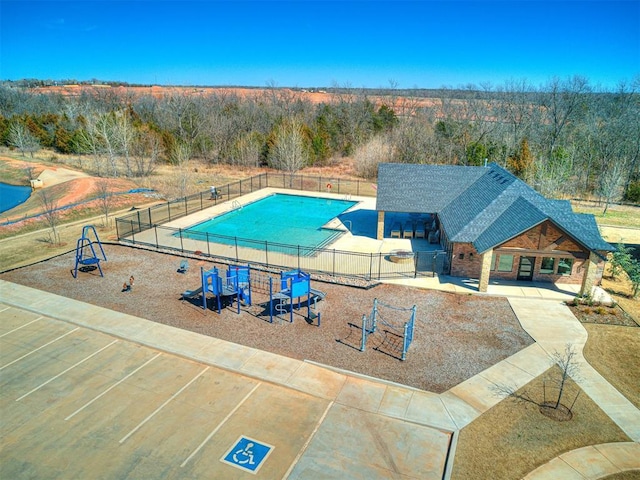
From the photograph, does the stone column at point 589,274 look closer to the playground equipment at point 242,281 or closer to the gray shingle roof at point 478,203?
the gray shingle roof at point 478,203

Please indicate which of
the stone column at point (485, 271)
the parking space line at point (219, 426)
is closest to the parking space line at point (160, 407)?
the parking space line at point (219, 426)

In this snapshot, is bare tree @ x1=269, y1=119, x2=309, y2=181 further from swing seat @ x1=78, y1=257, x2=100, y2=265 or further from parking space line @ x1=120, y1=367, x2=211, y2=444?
parking space line @ x1=120, y1=367, x2=211, y2=444

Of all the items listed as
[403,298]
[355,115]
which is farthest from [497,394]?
[355,115]

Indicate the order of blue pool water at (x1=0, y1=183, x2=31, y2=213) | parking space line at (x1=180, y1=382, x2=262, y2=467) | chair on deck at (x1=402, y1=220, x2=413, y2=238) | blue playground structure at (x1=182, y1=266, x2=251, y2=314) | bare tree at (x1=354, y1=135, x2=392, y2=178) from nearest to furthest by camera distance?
parking space line at (x1=180, y1=382, x2=262, y2=467) → blue playground structure at (x1=182, y1=266, x2=251, y2=314) → chair on deck at (x1=402, y1=220, x2=413, y2=238) → blue pool water at (x1=0, y1=183, x2=31, y2=213) → bare tree at (x1=354, y1=135, x2=392, y2=178)

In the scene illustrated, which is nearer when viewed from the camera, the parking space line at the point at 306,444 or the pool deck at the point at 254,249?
the parking space line at the point at 306,444

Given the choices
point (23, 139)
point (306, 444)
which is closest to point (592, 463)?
point (306, 444)

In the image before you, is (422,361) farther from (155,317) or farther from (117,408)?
(155,317)

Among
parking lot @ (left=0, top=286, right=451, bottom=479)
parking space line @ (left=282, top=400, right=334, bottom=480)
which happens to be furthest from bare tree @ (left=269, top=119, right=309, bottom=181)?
parking space line @ (left=282, top=400, right=334, bottom=480)
